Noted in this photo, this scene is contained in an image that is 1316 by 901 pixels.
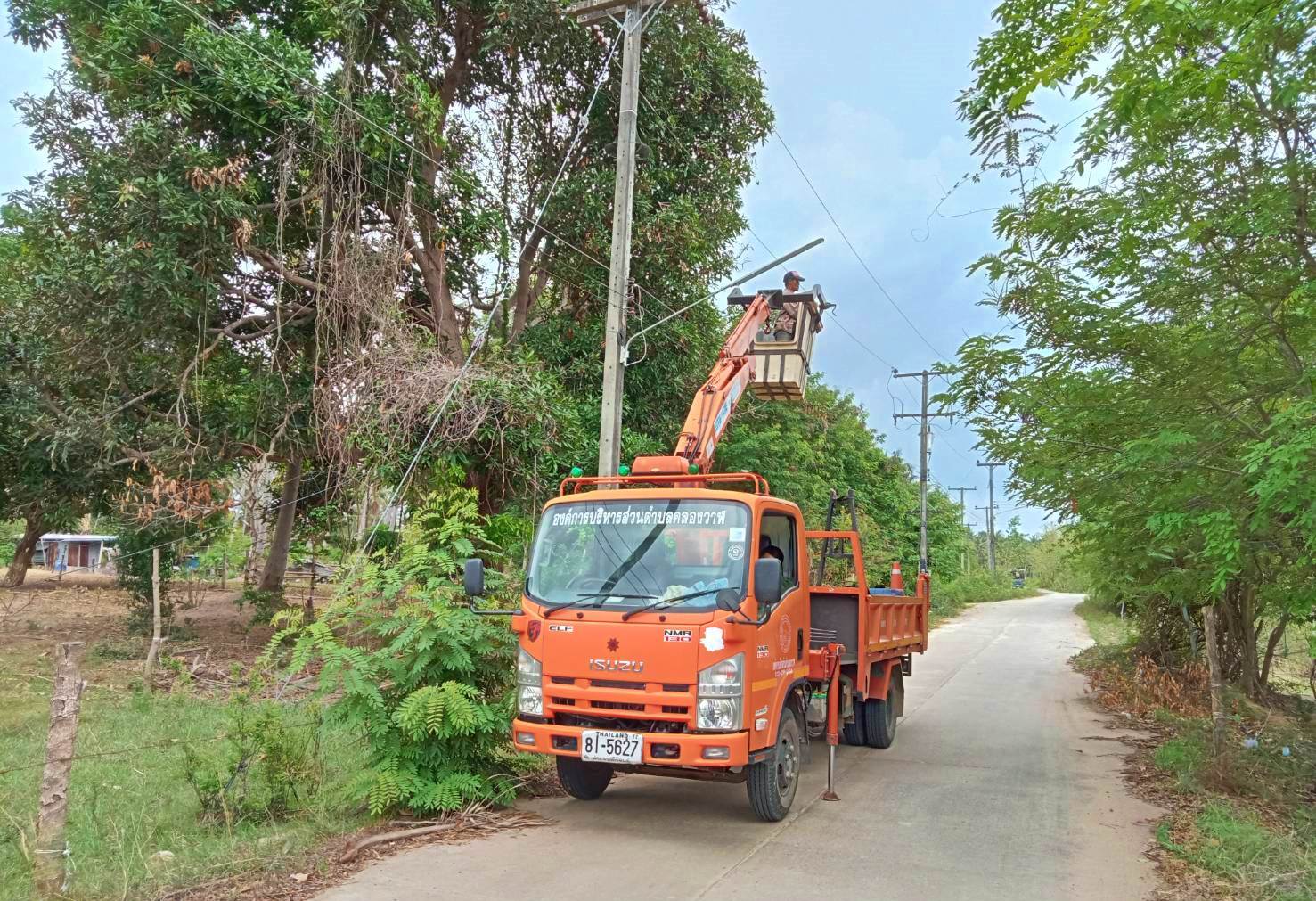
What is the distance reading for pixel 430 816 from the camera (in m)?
6.32

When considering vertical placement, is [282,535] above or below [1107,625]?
above

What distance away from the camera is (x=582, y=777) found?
22.8ft

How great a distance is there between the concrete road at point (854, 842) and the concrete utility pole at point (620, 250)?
3700 millimetres

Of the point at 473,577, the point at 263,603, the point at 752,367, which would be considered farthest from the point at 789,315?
the point at 263,603

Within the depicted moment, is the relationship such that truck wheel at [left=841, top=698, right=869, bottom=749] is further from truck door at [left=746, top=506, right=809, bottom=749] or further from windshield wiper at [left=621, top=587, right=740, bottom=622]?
windshield wiper at [left=621, top=587, right=740, bottom=622]

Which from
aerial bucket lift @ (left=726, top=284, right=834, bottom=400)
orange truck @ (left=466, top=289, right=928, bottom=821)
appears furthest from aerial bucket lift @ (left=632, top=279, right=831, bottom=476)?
orange truck @ (left=466, top=289, right=928, bottom=821)

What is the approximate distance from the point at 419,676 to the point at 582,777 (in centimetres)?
162

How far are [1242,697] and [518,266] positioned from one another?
12988 mm

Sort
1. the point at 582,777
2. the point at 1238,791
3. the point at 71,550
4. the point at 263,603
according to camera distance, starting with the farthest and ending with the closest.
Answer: the point at 71,550 → the point at 263,603 → the point at 1238,791 → the point at 582,777

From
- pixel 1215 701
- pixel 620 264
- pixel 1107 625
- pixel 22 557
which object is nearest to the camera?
pixel 1215 701

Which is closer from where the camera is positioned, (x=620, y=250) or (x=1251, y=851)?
(x=1251, y=851)

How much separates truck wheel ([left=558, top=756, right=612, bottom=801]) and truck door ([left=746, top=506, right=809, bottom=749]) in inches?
59.7

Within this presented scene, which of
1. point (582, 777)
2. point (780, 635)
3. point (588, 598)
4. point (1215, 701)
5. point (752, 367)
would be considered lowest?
point (582, 777)

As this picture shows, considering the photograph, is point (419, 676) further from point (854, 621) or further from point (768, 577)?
point (854, 621)
